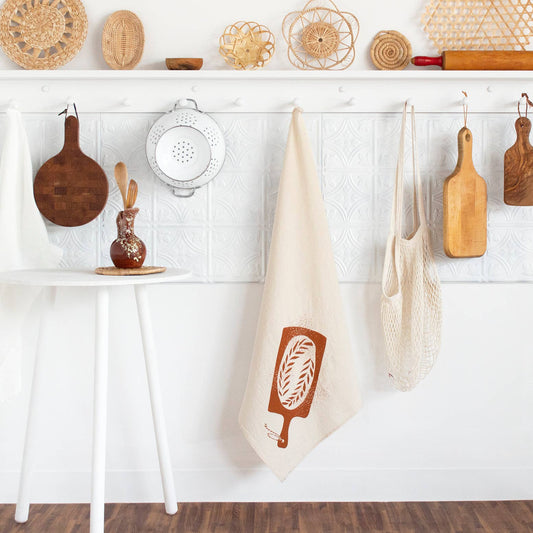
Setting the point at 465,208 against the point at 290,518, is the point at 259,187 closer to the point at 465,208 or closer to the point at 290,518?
the point at 465,208

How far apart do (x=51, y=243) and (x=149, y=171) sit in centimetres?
34

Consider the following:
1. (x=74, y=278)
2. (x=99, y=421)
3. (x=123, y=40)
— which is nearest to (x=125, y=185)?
(x=74, y=278)

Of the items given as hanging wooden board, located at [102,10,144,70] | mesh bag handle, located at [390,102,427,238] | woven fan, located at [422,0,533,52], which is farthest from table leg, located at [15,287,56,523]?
woven fan, located at [422,0,533,52]

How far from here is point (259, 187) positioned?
1.54 m

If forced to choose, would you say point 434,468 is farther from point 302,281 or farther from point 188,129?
point 188,129

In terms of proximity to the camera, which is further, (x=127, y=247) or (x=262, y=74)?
(x=262, y=74)

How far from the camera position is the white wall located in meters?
1.54

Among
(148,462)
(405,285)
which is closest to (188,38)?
(405,285)

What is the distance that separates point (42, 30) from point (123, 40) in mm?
218

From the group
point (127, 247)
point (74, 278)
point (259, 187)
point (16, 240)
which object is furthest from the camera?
point (259, 187)

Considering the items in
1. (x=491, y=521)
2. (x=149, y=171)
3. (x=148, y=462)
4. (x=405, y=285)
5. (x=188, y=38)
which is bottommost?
(x=491, y=521)

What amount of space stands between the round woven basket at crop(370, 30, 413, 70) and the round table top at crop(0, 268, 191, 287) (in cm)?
80

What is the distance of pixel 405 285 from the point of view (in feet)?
4.92

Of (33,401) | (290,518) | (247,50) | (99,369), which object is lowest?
(290,518)
